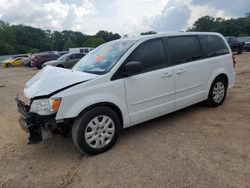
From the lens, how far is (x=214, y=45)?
532 centimetres

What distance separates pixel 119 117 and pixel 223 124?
1972 mm

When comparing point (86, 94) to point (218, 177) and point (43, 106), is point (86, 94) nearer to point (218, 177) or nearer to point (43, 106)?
point (43, 106)

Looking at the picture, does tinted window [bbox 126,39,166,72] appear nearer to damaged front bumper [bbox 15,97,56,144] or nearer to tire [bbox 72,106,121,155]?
tire [bbox 72,106,121,155]

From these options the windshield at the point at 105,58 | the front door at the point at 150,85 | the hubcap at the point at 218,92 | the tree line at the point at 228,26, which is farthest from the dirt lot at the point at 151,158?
the tree line at the point at 228,26

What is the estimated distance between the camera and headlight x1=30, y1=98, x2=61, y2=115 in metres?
3.34

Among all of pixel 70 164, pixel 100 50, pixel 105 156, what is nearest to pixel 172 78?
pixel 100 50

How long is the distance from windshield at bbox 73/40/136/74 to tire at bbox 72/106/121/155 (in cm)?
67

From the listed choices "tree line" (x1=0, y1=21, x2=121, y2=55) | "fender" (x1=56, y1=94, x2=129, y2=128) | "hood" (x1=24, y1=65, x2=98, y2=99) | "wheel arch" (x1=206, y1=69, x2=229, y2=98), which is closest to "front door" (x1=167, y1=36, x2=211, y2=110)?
"wheel arch" (x1=206, y1=69, x2=229, y2=98)

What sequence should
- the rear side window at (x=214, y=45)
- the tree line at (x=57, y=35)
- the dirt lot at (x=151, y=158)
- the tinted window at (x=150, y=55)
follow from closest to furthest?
the dirt lot at (x=151, y=158) < the tinted window at (x=150, y=55) < the rear side window at (x=214, y=45) < the tree line at (x=57, y=35)

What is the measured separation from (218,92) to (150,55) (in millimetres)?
2124

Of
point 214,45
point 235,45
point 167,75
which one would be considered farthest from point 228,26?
point 167,75

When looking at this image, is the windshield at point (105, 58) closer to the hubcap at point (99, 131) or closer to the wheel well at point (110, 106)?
the wheel well at point (110, 106)

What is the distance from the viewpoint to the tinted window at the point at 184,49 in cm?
454

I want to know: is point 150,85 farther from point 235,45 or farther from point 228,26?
point 228,26
